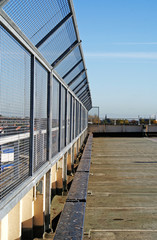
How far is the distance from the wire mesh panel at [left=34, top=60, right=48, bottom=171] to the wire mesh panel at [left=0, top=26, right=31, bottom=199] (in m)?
0.45

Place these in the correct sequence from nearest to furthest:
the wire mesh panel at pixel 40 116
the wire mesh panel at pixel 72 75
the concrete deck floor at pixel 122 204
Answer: the wire mesh panel at pixel 40 116 → the concrete deck floor at pixel 122 204 → the wire mesh panel at pixel 72 75

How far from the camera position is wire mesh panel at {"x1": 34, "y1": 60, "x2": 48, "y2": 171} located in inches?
146

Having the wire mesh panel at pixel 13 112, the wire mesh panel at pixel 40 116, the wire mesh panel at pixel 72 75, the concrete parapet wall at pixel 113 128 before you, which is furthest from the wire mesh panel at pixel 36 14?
the concrete parapet wall at pixel 113 128

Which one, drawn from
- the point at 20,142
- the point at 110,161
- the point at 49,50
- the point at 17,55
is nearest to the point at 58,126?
the point at 49,50

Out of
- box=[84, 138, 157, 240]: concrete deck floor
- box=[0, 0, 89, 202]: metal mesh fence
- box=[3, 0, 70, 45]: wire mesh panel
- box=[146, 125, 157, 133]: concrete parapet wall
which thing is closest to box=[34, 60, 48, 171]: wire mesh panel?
box=[0, 0, 89, 202]: metal mesh fence

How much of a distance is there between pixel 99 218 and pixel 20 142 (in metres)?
2.04

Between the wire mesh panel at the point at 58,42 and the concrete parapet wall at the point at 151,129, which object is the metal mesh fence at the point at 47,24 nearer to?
the wire mesh panel at the point at 58,42

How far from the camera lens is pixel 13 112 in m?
2.59

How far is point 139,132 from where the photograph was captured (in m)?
28.1

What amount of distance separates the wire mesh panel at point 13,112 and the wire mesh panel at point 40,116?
0.45m

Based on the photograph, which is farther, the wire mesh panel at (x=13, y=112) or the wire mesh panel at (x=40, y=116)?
the wire mesh panel at (x=40, y=116)

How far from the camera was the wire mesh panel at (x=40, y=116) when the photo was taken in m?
3.71

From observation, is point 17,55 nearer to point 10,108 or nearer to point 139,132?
point 10,108

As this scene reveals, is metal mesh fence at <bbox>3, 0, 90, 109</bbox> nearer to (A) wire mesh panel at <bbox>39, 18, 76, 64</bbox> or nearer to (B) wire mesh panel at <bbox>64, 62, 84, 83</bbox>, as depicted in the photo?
(A) wire mesh panel at <bbox>39, 18, 76, 64</bbox>
